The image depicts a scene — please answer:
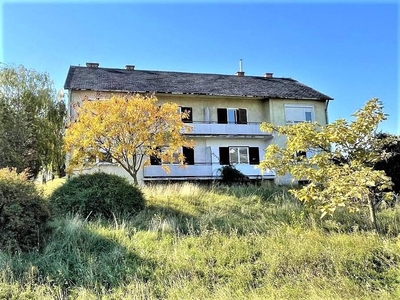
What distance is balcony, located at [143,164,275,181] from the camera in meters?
25.7

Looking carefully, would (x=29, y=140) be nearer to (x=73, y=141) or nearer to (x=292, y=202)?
(x=73, y=141)

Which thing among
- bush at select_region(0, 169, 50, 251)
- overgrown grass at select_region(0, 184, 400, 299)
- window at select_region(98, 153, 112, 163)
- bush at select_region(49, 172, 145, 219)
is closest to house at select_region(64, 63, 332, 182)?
window at select_region(98, 153, 112, 163)

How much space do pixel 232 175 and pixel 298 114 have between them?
8506 millimetres


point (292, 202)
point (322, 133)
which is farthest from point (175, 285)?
point (292, 202)

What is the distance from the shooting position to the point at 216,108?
29.2 metres

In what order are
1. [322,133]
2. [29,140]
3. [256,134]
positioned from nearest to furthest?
[322,133]
[29,140]
[256,134]

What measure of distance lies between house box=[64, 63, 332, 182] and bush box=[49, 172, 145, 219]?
39.7ft

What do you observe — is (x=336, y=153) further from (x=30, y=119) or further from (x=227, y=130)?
(x=30, y=119)

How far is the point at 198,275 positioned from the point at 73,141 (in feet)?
37.0

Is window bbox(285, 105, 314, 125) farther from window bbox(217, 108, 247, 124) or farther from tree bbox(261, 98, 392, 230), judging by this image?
tree bbox(261, 98, 392, 230)

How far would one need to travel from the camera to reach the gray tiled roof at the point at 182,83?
2716 centimetres

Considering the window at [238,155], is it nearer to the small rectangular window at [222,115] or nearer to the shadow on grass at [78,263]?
the small rectangular window at [222,115]

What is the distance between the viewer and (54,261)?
26.8 ft

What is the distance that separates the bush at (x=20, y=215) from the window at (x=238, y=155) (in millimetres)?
19344
